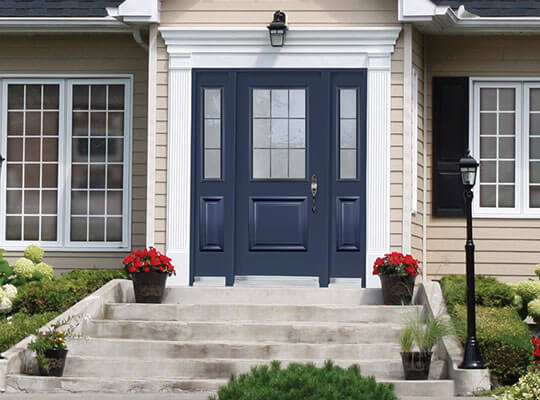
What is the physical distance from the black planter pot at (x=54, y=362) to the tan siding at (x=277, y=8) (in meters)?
4.06

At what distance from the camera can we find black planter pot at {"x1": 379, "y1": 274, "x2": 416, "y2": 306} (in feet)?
31.7

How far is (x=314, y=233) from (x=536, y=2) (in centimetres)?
386

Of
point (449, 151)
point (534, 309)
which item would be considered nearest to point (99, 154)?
point (449, 151)

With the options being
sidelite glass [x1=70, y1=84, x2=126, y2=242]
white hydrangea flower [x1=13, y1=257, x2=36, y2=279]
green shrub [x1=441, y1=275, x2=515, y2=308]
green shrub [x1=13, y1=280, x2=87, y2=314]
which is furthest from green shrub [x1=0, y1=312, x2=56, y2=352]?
green shrub [x1=441, y1=275, x2=515, y2=308]

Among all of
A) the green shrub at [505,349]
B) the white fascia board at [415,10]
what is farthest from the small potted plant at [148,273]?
the white fascia board at [415,10]

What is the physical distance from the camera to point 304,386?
5.53 meters

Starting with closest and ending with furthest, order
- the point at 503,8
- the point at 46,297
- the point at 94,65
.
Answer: the point at 46,297 < the point at 503,8 < the point at 94,65

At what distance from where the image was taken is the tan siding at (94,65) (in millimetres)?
11695

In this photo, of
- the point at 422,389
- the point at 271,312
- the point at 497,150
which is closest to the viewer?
the point at 422,389

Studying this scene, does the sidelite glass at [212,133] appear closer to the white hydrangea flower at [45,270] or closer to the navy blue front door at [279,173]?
the navy blue front door at [279,173]

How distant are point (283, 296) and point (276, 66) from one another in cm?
257

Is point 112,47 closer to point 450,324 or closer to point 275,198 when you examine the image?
point 275,198

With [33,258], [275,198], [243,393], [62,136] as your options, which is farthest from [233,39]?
[243,393]

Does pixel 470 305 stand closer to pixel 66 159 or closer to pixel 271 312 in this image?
pixel 271 312
